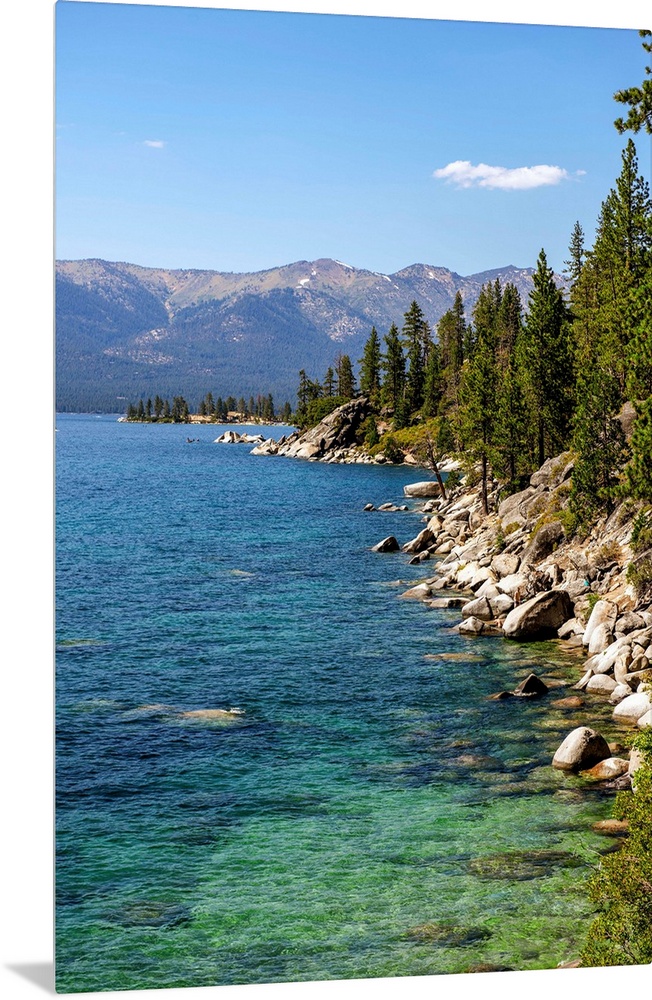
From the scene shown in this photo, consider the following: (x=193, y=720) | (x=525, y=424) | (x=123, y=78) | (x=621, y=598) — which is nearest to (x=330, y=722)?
(x=193, y=720)

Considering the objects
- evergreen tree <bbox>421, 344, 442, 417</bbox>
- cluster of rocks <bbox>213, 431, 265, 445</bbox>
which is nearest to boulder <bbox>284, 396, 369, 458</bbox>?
evergreen tree <bbox>421, 344, 442, 417</bbox>

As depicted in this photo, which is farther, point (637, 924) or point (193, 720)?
point (193, 720)

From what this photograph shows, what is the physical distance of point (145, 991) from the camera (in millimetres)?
11102

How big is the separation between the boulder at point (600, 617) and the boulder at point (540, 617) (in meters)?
1.73

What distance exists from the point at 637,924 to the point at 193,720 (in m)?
13.5

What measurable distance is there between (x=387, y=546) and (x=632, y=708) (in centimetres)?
2468

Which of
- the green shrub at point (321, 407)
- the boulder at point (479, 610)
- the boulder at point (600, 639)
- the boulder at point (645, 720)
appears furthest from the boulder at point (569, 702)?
the green shrub at point (321, 407)

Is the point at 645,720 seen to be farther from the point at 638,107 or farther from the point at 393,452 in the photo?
the point at 393,452

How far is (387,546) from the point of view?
1807 inches

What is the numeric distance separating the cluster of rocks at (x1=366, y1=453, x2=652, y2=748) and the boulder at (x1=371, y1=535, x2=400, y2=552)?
1.44 m

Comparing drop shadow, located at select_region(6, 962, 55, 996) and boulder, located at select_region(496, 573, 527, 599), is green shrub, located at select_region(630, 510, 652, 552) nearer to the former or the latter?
boulder, located at select_region(496, 573, 527, 599)

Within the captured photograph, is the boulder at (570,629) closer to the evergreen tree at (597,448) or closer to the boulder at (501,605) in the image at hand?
the boulder at (501,605)

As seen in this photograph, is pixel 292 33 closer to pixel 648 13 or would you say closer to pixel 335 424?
pixel 648 13

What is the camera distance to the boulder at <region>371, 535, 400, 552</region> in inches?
1802
